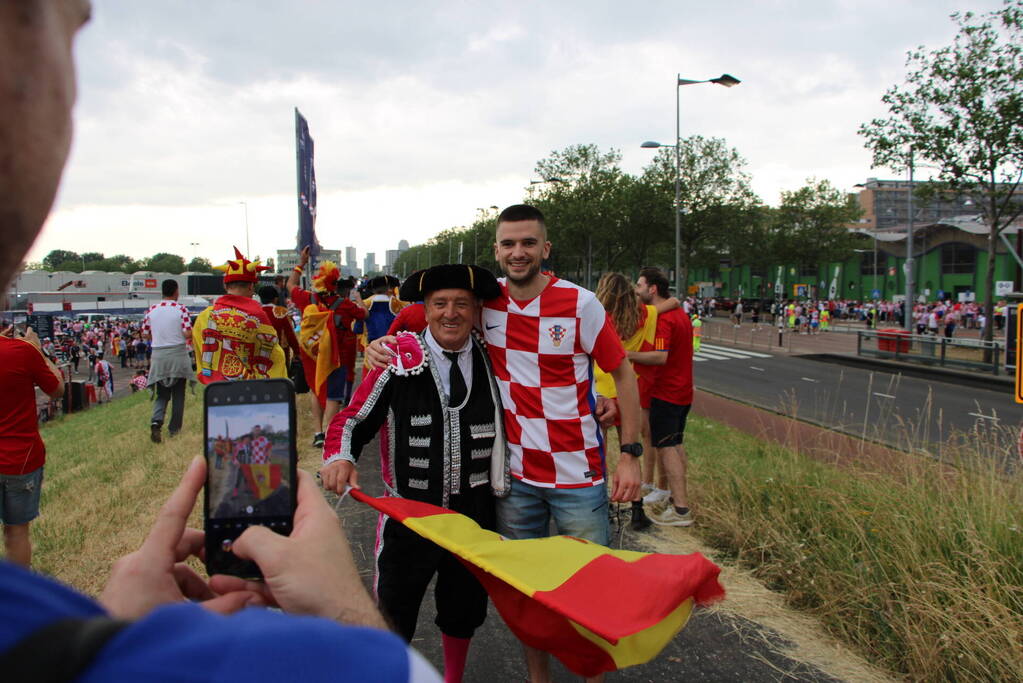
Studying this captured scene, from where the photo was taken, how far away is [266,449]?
1404mm

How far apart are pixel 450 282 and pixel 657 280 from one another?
346 centimetres

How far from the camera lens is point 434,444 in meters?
2.87

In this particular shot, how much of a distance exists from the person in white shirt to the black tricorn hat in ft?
20.3

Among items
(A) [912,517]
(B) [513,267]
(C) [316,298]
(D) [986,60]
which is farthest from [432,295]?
(D) [986,60]

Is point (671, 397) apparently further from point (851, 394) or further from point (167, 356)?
point (851, 394)

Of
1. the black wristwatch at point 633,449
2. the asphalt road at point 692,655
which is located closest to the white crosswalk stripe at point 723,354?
the asphalt road at point 692,655

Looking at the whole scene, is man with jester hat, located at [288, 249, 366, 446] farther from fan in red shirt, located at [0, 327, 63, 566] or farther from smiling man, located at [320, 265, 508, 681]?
smiling man, located at [320, 265, 508, 681]

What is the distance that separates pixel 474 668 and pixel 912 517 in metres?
2.45

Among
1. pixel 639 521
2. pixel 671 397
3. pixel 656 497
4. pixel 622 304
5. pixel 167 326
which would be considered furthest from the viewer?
pixel 167 326

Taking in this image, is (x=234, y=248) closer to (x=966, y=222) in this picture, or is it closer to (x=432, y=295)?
(x=432, y=295)

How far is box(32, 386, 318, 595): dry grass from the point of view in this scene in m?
4.37

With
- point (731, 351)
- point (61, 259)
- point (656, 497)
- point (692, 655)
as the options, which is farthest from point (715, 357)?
point (61, 259)

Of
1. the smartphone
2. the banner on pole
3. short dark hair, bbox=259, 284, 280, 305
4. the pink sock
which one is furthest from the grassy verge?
the banner on pole

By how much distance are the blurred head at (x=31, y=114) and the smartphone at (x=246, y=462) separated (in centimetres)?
75
